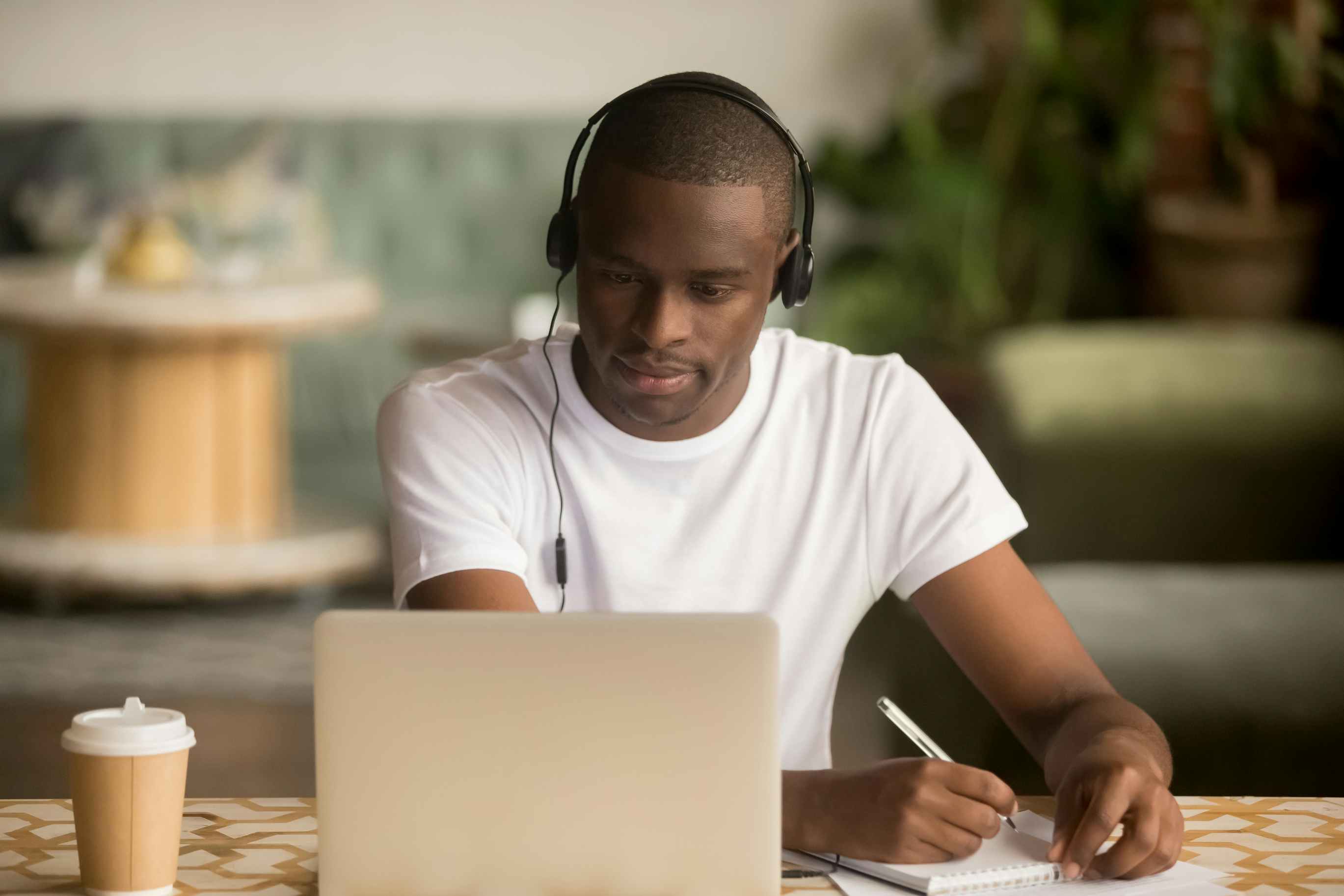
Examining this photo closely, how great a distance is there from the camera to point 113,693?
3.01m

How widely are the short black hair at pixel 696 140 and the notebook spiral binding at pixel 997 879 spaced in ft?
1.70

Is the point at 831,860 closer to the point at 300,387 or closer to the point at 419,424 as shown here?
the point at 419,424

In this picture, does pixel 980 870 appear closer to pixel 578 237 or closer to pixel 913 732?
pixel 913 732

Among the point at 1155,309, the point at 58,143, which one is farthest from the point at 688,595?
the point at 58,143

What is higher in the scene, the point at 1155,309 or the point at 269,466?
the point at 1155,309

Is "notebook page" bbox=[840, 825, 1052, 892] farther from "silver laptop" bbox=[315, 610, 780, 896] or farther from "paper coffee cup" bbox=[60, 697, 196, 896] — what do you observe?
"paper coffee cup" bbox=[60, 697, 196, 896]

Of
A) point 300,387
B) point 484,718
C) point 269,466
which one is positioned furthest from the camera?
point 300,387

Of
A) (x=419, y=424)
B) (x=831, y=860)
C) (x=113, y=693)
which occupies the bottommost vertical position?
(x=113, y=693)

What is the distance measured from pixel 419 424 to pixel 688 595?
26 centimetres

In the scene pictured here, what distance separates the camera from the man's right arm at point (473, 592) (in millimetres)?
1175

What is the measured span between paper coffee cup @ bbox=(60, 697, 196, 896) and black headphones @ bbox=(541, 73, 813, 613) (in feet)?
1.47

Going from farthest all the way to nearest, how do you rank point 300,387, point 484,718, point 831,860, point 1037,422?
point 300,387 < point 1037,422 < point 831,860 < point 484,718

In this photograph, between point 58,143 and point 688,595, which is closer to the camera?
point 688,595

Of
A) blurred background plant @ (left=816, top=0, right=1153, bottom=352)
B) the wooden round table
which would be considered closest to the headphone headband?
the wooden round table
